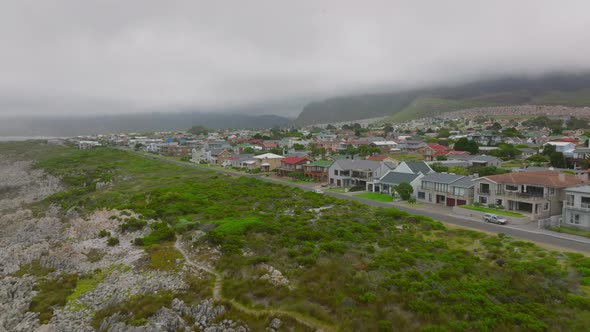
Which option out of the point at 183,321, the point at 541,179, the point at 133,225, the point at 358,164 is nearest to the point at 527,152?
the point at 358,164

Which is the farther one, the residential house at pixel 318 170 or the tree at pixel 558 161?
the tree at pixel 558 161

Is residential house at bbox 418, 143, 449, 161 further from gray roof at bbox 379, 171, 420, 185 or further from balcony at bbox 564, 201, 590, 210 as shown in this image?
balcony at bbox 564, 201, 590, 210

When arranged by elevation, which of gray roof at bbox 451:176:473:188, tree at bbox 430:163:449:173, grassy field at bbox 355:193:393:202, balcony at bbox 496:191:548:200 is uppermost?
gray roof at bbox 451:176:473:188

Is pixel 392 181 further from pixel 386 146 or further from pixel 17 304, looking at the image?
pixel 386 146

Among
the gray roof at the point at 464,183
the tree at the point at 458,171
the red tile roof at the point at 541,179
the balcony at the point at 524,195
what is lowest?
the tree at the point at 458,171

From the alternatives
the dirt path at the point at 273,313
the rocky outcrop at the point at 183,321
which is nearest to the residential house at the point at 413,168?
the dirt path at the point at 273,313

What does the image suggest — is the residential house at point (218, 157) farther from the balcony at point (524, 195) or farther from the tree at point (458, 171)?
the balcony at point (524, 195)

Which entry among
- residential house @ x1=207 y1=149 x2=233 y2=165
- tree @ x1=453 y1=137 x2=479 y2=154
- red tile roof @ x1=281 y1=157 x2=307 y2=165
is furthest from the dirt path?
tree @ x1=453 y1=137 x2=479 y2=154
